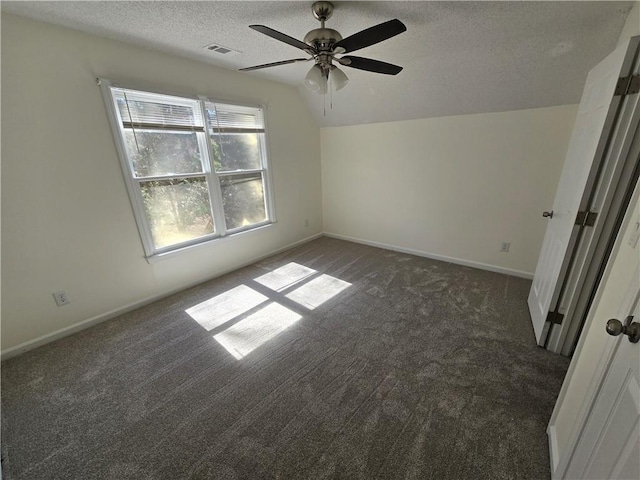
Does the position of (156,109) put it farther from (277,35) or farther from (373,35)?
(373,35)

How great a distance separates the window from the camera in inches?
93.9

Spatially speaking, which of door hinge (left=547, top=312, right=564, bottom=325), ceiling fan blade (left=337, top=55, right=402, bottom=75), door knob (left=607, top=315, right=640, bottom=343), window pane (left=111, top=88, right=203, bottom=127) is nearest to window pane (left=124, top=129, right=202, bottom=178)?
window pane (left=111, top=88, right=203, bottom=127)

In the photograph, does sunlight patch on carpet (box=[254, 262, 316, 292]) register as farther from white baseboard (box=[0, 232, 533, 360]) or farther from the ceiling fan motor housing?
the ceiling fan motor housing

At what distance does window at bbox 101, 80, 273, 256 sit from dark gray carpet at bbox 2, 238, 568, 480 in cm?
85

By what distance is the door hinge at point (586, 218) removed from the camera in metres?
1.62

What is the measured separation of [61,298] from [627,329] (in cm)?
338

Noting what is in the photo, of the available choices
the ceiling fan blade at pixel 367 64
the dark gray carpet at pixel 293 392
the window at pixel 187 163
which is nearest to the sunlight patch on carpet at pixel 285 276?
the dark gray carpet at pixel 293 392

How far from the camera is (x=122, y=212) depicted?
2418 mm

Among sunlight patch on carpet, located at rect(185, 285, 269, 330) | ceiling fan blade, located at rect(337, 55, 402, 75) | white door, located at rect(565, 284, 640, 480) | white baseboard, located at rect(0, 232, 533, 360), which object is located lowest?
sunlight patch on carpet, located at rect(185, 285, 269, 330)

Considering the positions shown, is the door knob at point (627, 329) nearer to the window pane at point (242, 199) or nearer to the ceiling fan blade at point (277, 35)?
the ceiling fan blade at point (277, 35)

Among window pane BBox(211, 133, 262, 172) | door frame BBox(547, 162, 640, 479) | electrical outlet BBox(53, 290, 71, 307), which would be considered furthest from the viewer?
window pane BBox(211, 133, 262, 172)

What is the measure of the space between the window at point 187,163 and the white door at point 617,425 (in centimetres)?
317

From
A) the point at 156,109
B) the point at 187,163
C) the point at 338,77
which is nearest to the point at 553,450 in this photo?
the point at 338,77

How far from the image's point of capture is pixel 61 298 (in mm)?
2229
